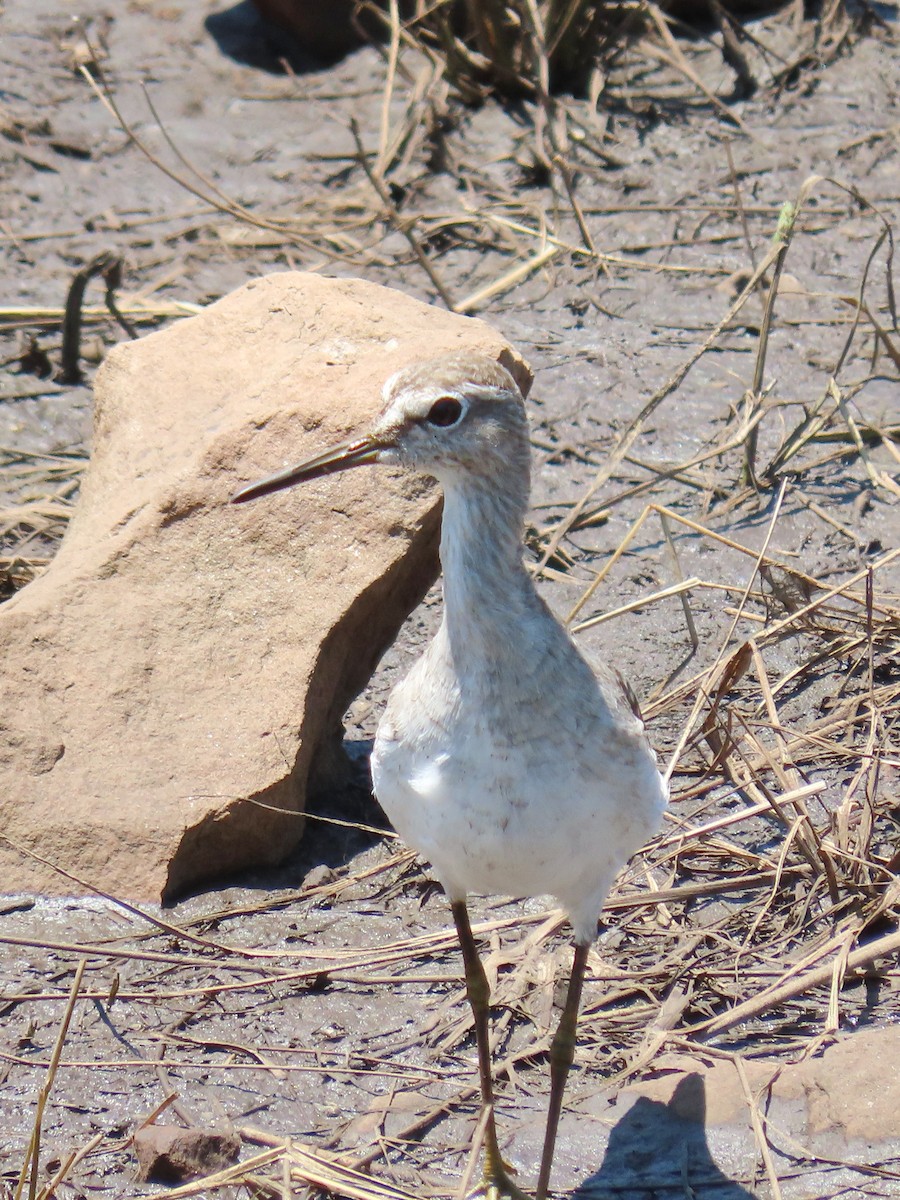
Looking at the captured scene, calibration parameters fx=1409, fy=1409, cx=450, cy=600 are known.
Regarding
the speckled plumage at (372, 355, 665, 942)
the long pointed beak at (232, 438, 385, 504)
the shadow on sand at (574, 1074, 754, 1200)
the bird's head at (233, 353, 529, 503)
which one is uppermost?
the bird's head at (233, 353, 529, 503)

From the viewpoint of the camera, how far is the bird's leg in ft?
10.2

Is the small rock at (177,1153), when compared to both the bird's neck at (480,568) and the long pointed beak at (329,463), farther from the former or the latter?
the long pointed beak at (329,463)

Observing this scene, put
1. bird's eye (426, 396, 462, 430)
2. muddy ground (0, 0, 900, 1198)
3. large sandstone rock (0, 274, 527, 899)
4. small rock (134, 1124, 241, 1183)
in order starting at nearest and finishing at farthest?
bird's eye (426, 396, 462, 430), small rock (134, 1124, 241, 1183), muddy ground (0, 0, 900, 1198), large sandstone rock (0, 274, 527, 899)

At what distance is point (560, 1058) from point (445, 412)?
146cm

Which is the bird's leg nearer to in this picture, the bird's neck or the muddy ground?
the muddy ground

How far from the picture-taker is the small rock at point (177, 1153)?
307 centimetres

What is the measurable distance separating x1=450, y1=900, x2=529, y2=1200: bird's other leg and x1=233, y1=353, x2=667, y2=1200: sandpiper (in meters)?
0.30

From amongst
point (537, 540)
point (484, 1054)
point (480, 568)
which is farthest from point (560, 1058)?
point (537, 540)

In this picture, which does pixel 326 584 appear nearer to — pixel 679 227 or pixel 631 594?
pixel 631 594

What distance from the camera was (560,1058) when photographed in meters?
3.14

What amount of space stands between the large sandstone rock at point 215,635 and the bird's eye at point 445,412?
4.09ft

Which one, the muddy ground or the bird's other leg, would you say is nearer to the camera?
the bird's other leg

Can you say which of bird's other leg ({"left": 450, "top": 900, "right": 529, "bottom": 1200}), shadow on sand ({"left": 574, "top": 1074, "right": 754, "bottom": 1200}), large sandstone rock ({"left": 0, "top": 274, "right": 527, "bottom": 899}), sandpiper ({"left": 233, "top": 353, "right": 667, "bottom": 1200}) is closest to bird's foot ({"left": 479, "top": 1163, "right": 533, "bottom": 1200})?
Result: bird's other leg ({"left": 450, "top": 900, "right": 529, "bottom": 1200})

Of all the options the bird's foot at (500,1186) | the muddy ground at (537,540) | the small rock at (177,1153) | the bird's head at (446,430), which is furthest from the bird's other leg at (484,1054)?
the bird's head at (446,430)
